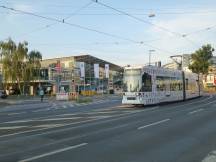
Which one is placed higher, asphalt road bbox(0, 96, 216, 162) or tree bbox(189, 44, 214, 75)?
tree bbox(189, 44, 214, 75)

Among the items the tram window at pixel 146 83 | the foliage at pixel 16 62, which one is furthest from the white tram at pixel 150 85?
the foliage at pixel 16 62

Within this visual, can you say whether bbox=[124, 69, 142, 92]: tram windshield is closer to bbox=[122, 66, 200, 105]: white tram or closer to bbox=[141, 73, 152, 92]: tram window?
bbox=[122, 66, 200, 105]: white tram

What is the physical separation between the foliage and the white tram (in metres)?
47.6

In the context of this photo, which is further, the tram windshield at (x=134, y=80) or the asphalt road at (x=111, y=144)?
the tram windshield at (x=134, y=80)

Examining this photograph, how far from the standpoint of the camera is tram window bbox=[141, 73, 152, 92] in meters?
33.7

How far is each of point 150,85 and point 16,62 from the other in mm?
53773

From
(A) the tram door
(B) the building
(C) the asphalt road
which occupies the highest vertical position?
(B) the building

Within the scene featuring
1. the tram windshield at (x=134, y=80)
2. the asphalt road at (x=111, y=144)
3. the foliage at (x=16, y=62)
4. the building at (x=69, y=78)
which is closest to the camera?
the asphalt road at (x=111, y=144)

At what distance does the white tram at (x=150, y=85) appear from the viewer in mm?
33531

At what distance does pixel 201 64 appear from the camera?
98.1m

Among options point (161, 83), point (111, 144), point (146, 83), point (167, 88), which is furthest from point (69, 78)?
point (111, 144)

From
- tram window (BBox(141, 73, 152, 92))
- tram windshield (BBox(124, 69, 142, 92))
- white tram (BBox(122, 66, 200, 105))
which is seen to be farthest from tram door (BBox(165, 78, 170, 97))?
tram windshield (BBox(124, 69, 142, 92))

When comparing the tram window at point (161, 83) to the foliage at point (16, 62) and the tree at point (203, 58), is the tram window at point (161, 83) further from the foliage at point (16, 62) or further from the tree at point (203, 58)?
the tree at point (203, 58)

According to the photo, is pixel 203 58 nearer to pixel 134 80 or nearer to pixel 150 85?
pixel 150 85
